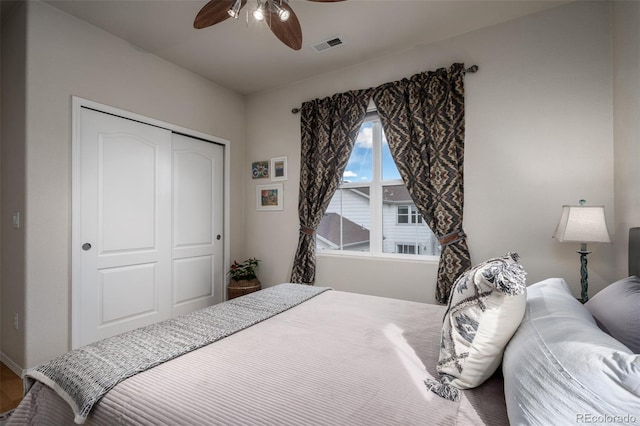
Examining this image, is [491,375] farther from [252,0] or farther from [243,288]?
[243,288]

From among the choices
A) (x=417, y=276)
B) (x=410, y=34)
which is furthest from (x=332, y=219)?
(x=410, y=34)

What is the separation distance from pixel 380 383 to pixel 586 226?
5.96ft

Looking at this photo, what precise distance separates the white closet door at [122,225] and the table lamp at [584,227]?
3454mm

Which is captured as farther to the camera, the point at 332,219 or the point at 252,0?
the point at 332,219

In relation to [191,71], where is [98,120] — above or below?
below

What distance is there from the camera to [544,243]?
2346 mm

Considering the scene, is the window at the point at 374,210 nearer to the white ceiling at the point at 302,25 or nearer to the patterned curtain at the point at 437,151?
the patterned curtain at the point at 437,151

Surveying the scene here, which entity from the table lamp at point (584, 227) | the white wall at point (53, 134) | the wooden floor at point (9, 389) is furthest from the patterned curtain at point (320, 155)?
the wooden floor at point (9, 389)

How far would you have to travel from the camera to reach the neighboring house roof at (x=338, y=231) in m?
3.26

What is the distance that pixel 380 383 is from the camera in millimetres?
1010

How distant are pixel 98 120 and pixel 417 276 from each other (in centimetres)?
322

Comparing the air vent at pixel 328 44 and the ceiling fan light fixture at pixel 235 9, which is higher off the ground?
the air vent at pixel 328 44

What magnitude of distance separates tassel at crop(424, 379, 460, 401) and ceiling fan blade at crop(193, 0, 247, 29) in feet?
6.77

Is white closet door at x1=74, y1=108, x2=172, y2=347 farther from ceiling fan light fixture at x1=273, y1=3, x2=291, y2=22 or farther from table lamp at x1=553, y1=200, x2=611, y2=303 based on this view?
table lamp at x1=553, y1=200, x2=611, y2=303
